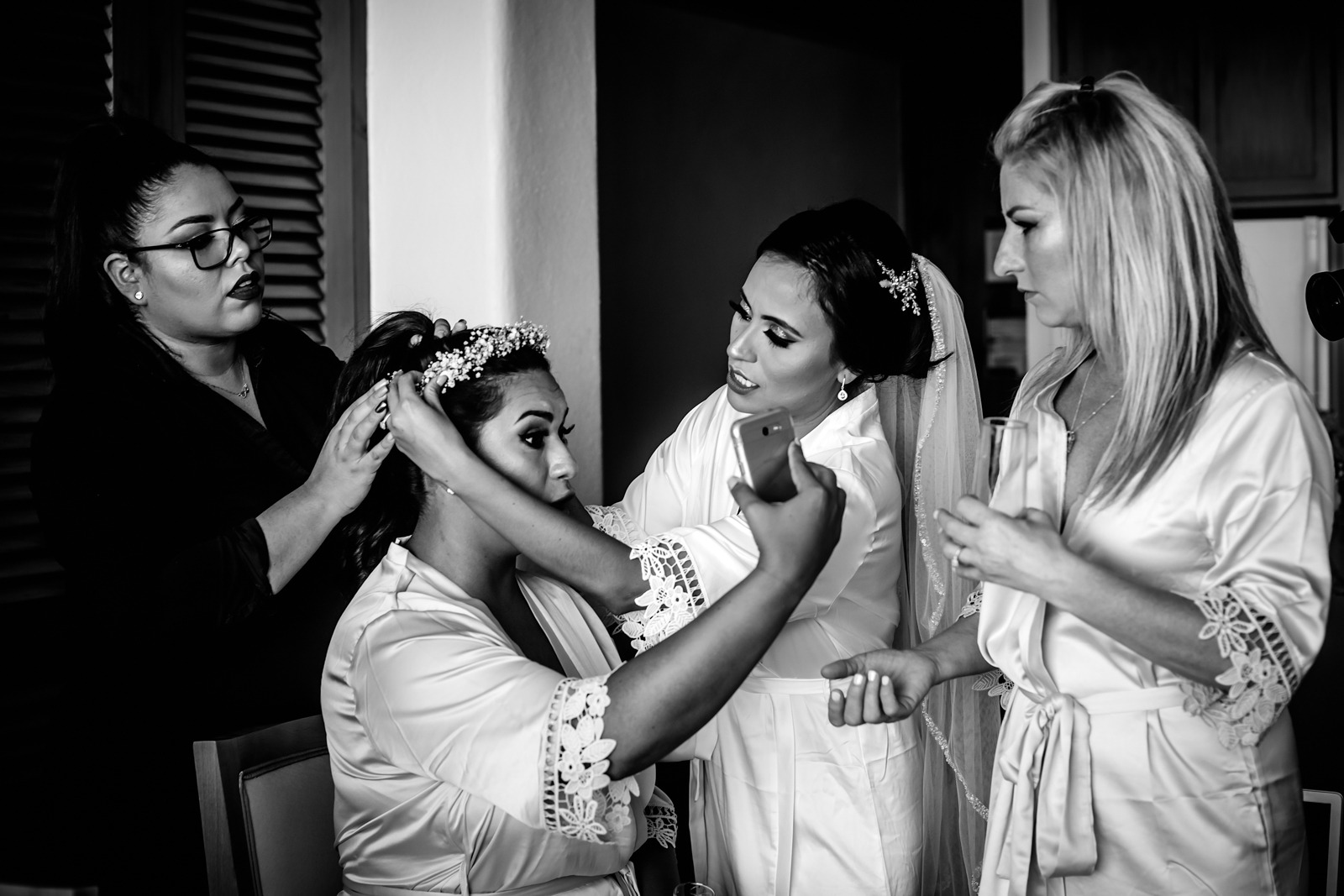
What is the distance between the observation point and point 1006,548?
139cm

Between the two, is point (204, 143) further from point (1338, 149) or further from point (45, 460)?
point (1338, 149)

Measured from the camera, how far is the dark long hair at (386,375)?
5.72ft

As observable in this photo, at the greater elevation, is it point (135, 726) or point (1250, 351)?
point (1250, 351)

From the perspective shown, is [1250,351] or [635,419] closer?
[1250,351]

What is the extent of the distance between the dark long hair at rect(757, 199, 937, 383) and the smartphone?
599mm

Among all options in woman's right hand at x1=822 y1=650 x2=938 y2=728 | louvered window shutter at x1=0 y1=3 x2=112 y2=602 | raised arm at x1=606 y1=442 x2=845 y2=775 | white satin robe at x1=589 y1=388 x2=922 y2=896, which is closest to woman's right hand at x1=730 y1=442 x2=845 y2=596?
raised arm at x1=606 y1=442 x2=845 y2=775

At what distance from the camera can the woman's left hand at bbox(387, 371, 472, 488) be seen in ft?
5.33

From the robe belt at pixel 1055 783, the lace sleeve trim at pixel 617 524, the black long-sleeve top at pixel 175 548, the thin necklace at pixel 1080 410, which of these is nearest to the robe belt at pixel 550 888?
the black long-sleeve top at pixel 175 548

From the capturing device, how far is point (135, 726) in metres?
1.85

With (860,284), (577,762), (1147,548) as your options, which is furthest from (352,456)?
(1147,548)

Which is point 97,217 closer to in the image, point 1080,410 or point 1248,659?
point 1080,410

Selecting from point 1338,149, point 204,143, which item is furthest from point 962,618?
point 1338,149

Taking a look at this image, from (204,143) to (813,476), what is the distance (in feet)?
5.60

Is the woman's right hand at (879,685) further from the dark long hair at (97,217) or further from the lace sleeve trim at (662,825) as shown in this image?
the dark long hair at (97,217)
